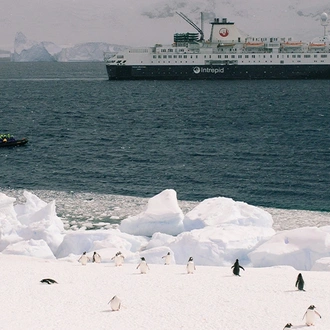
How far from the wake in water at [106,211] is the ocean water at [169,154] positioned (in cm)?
6

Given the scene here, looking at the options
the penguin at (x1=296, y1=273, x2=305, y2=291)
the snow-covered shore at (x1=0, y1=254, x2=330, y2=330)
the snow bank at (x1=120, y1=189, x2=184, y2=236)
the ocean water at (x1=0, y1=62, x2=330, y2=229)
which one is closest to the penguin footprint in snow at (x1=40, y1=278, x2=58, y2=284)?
the snow-covered shore at (x1=0, y1=254, x2=330, y2=330)

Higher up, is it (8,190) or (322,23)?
(322,23)

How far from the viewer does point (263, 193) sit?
4306 cm

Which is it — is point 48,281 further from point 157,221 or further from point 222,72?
point 222,72

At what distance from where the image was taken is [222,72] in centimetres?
14612

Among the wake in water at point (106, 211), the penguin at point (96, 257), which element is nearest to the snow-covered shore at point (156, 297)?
the penguin at point (96, 257)

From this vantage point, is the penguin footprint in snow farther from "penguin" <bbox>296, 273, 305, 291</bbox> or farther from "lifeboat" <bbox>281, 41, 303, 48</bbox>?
"lifeboat" <bbox>281, 41, 303, 48</bbox>

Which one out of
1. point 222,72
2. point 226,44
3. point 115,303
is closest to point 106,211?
point 115,303

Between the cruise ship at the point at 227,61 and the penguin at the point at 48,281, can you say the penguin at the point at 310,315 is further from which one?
the cruise ship at the point at 227,61

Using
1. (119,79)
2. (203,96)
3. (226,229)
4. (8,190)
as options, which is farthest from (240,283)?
(119,79)

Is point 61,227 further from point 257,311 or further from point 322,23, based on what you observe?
point 322,23

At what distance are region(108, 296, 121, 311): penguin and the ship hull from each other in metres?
128

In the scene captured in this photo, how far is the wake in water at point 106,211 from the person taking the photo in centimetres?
3584

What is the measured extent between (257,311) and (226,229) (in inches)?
411
